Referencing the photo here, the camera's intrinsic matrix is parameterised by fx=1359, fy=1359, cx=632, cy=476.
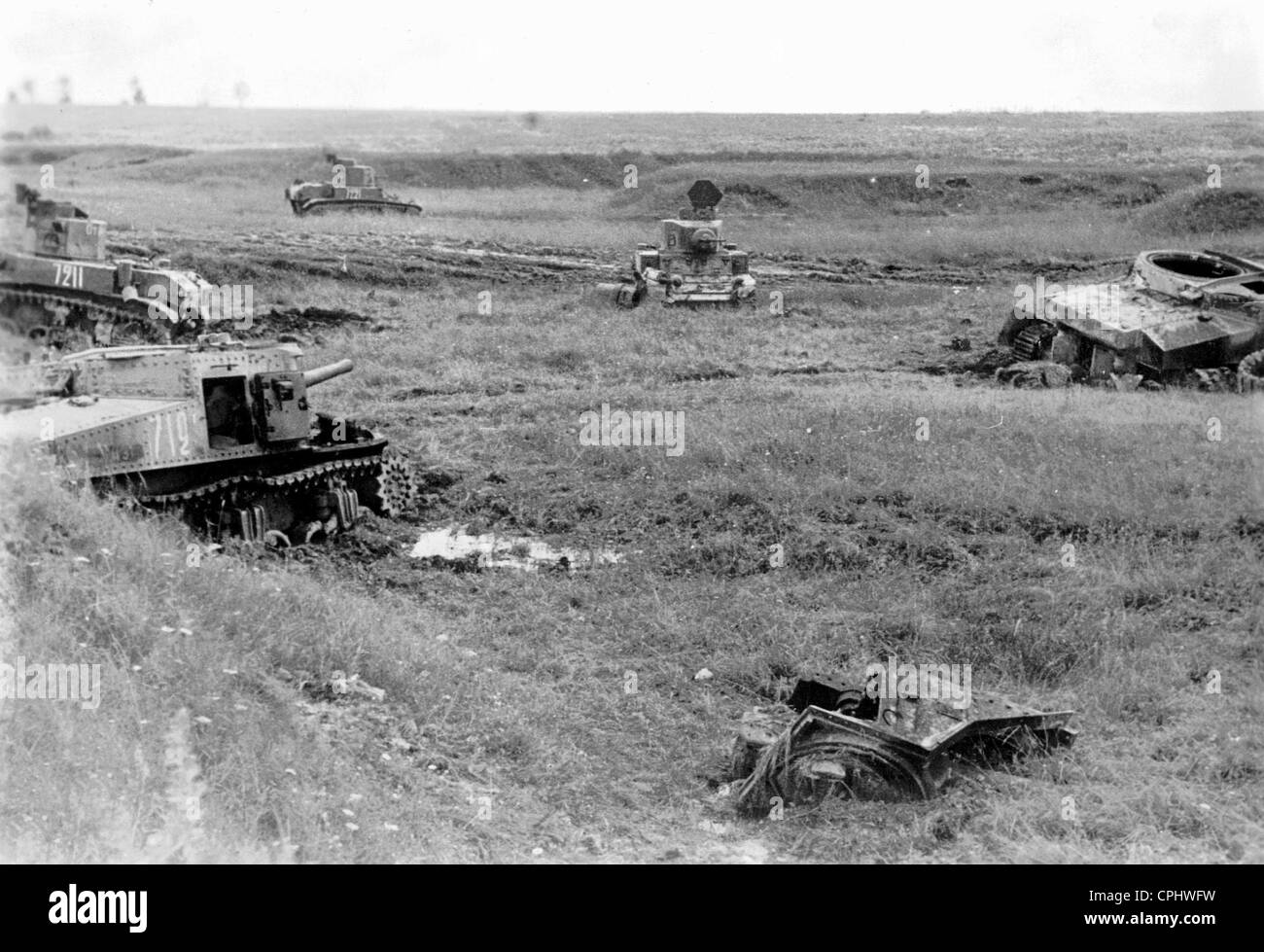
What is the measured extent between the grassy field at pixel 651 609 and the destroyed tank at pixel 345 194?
8559 millimetres

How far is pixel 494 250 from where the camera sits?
2714 centimetres

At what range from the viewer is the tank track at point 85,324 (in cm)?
1791

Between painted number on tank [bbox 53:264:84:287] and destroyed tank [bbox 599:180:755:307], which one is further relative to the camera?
destroyed tank [bbox 599:180:755:307]

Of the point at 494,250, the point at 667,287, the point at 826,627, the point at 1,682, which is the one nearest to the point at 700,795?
the point at 826,627

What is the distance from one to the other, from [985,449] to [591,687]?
18.3ft

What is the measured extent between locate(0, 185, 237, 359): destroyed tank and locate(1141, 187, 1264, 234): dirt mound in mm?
18524

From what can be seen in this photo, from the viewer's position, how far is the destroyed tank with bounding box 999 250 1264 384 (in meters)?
17.1

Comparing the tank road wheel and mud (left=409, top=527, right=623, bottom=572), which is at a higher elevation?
the tank road wheel

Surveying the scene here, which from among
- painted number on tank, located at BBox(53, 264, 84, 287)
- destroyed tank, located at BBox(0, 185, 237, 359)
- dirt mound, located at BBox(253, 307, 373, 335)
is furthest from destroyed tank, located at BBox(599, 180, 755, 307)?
painted number on tank, located at BBox(53, 264, 84, 287)

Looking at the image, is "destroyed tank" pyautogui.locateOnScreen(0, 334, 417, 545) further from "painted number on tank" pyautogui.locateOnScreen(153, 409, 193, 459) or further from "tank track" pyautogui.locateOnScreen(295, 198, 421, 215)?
"tank track" pyautogui.locateOnScreen(295, 198, 421, 215)

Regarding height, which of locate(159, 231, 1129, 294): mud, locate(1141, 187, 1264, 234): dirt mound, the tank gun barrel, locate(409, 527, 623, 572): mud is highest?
locate(1141, 187, 1264, 234): dirt mound

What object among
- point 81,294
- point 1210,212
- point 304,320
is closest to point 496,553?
point 304,320

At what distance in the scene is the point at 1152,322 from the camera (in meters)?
17.5

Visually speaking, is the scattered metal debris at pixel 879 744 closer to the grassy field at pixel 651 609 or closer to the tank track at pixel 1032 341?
the grassy field at pixel 651 609
